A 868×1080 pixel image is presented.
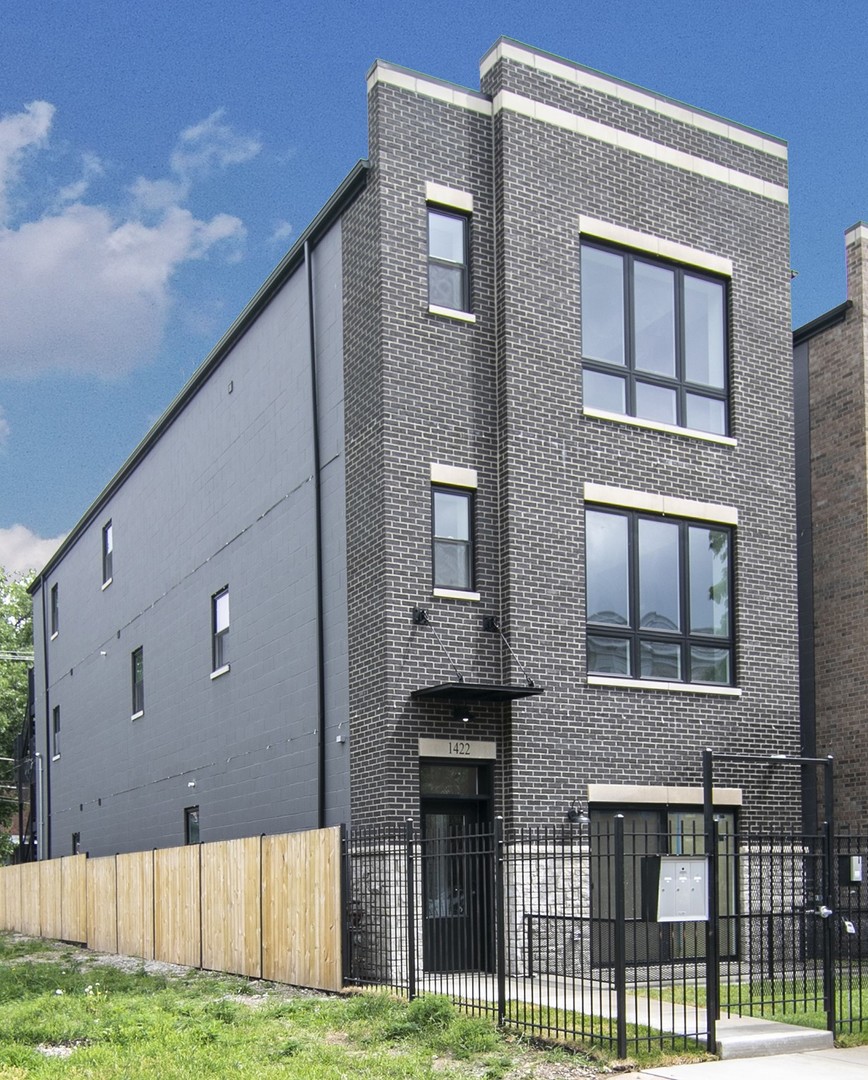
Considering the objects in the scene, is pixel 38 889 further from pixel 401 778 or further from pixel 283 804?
pixel 401 778

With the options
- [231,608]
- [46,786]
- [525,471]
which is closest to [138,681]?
[231,608]

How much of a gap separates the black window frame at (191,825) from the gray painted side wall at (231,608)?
23cm

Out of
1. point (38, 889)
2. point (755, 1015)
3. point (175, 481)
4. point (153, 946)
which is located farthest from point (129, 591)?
point (755, 1015)

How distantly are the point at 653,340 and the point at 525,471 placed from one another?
3.25 m

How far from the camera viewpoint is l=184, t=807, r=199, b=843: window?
26.1 m

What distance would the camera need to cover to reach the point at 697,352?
69.6ft

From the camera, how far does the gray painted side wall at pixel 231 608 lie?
20750 millimetres

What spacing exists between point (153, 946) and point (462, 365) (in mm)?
11021

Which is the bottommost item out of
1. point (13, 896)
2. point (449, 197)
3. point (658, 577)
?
point (13, 896)

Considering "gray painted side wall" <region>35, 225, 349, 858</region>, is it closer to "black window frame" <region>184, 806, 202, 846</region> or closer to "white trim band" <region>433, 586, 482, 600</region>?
"black window frame" <region>184, 806, 202, 846</region>

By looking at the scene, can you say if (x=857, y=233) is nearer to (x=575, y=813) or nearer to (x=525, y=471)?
(x=525, y=471)

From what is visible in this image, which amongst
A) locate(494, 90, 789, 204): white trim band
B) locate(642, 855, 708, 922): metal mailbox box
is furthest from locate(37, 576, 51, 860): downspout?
locate(642, 855, 708, 922): metal mailbox box

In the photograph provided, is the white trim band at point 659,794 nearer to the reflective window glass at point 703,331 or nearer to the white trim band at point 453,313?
the reflective window glass at point 703,331

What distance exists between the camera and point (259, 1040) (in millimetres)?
12680
